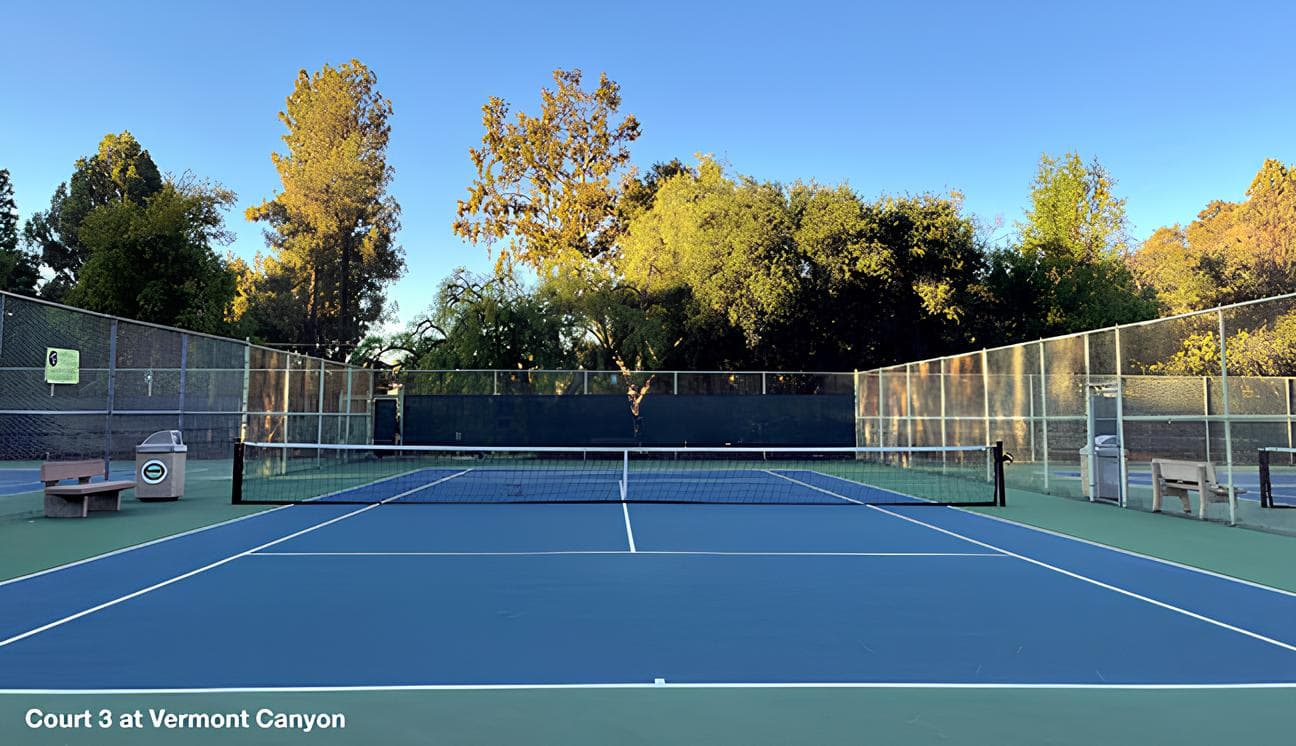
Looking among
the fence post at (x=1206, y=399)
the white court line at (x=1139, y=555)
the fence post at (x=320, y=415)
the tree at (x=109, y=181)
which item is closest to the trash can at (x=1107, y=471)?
the fence post at (x=1206, y=399)

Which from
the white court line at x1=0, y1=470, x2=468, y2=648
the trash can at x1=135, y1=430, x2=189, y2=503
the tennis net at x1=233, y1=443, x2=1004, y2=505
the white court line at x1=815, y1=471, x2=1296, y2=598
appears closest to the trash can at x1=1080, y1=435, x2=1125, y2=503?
the tennis net at x1=233, y1=443, x2=1004, y2=505

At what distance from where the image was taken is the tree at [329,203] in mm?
44594

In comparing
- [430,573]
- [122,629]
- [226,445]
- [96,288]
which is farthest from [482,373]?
[122,629]

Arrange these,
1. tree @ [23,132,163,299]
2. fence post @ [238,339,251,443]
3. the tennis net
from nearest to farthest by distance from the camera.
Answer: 1. the tennis net
2. fence post @ [238,339,251,443]
3. tree @ [23,132,163,299]

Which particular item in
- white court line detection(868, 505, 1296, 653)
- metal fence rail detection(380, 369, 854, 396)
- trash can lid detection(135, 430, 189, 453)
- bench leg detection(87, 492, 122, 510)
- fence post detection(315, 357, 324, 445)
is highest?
metal fence rail detection(380, 369, 854, 396)

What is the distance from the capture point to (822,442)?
26.5 metres

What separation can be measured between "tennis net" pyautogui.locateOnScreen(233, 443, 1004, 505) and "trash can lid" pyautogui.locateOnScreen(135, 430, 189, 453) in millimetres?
1001

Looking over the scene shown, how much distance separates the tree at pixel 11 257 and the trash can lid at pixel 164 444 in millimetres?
29258

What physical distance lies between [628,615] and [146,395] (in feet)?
64.6

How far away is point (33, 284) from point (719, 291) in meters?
35.1

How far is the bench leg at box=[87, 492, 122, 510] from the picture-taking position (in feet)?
41.4

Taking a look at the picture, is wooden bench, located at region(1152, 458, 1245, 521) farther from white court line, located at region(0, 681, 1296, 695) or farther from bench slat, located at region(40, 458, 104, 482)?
bench slat, located at region(40, 458, 104, 482)

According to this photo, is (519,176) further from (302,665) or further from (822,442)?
(302,665)

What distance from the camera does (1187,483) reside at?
12227 mm
